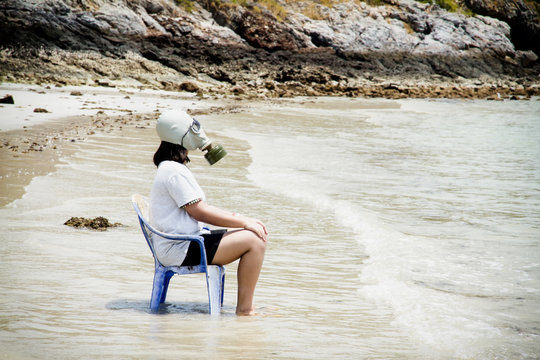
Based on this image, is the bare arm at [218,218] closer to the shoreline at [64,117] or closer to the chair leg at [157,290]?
the chair leg at [157,290]

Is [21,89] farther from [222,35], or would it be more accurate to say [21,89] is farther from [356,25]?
[356,25]

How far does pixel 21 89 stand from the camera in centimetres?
2036

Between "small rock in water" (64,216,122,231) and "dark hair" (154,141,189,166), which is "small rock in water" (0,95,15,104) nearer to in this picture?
"small rock in water" (64,216,122,231)

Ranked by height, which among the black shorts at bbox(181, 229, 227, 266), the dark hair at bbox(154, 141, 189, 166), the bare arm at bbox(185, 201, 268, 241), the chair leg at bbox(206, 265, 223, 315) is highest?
the dark hair at bbox(154, 141, 189, 166)

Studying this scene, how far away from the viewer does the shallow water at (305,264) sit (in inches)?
140

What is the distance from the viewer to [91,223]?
6.12 meters

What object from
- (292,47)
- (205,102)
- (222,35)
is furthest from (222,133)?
(292,47)

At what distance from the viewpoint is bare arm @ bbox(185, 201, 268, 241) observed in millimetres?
3785

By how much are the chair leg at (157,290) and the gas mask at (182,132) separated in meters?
0.80

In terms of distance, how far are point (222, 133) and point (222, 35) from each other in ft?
75.9

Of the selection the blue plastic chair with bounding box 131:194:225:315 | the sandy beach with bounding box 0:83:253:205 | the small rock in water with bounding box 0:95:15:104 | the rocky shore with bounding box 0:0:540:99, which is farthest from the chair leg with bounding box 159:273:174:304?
the rocky shore with bounding box 0:0:540:99

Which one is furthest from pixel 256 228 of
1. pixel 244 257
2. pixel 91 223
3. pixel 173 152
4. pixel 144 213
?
pixel 91 223

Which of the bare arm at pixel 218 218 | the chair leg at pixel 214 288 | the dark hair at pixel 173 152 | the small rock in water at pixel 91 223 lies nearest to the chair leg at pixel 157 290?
the chair leg at pixel 214 288

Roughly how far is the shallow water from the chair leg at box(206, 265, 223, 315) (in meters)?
0.08
